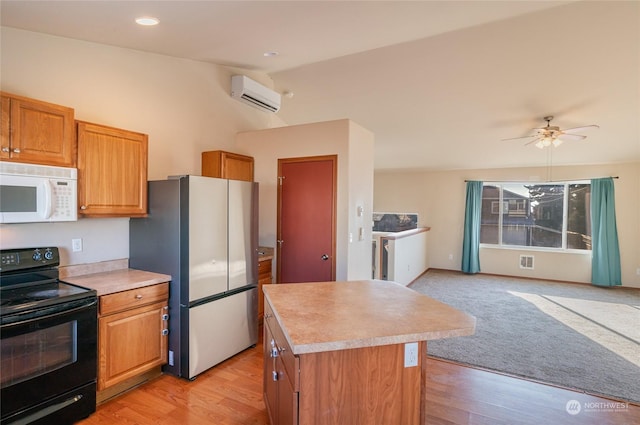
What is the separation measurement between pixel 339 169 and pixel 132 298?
2270 mm

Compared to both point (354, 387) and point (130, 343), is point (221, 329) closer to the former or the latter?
point (130, 343)

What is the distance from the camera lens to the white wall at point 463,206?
6.02 metres

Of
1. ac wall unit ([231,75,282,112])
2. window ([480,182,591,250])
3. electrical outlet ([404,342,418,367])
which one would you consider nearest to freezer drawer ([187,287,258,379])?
electrical outlet ([404,342,418,367])

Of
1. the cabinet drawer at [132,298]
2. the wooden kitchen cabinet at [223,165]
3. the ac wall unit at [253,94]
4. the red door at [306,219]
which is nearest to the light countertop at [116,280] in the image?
the cabinet drawer at [132,298]

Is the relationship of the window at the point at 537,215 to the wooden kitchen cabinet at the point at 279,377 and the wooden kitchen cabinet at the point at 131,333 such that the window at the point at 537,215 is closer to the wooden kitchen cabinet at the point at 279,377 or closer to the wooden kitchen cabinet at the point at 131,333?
the wooden kitchen cabinet at the point at 279,377

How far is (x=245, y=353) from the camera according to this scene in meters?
3.17

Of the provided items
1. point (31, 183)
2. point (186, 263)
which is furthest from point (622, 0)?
point (31, 183)

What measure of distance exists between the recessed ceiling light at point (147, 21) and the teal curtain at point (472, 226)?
6.63 meters

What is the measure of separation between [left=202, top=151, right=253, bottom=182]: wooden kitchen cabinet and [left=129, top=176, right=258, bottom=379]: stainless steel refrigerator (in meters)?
0.68

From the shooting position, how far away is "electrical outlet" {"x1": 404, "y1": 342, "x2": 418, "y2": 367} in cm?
149

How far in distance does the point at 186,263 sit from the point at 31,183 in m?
1.13

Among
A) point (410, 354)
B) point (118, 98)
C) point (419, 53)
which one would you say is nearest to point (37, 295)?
point (118, 98)

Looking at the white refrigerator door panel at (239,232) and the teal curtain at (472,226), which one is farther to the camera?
the teal curtain at (472,226)

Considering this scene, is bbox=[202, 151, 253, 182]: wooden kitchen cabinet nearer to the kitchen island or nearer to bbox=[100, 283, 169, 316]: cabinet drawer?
bbox=[100, 283, 169, 316]: cabinet drawer
